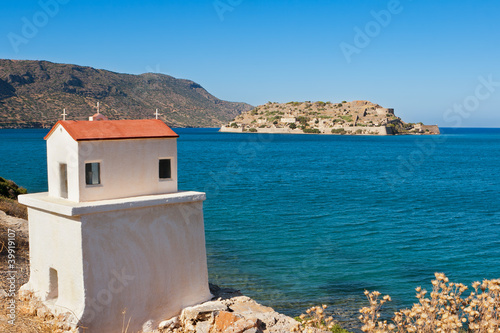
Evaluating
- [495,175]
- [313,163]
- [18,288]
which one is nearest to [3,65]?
[313,163]

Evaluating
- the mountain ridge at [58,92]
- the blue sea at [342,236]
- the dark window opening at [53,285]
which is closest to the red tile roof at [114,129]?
the dark window opening at [53,285]

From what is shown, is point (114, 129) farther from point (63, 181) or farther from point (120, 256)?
point (120, 256)

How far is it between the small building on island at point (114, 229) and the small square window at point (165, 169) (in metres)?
0.02

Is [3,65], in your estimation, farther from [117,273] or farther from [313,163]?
[117,273]

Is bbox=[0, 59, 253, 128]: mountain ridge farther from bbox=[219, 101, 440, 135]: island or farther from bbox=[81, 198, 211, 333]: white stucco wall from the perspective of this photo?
bbox=[81, 198, 211, 333]: white stucco wall

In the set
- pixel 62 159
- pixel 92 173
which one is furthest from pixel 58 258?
pixel 62 159

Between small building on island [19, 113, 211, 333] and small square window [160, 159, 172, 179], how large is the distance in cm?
2

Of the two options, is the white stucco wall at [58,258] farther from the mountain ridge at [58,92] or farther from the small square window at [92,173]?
the mountain ridge at [58,92]

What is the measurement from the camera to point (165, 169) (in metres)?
8.68

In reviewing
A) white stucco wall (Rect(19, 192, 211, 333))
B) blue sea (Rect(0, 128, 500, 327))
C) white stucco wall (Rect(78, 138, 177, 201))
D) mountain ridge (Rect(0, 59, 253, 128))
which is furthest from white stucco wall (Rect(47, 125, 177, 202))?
mountain ridge (Rect(0, 59, 253, 128))

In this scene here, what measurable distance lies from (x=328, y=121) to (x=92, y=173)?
15828cm

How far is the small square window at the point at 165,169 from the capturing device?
865 centimetres

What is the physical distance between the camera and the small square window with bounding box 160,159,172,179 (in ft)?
28.4

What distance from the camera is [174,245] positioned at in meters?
8.30
